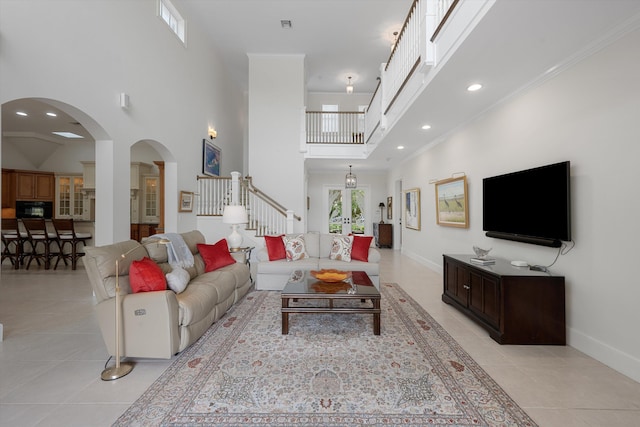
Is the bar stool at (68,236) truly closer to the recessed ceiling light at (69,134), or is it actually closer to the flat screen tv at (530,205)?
the recessed ceiling light at (69,134)

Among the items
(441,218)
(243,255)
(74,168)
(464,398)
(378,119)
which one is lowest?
(464,398)

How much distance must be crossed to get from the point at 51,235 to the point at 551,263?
8.64m

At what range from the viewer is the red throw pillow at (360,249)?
4.39m

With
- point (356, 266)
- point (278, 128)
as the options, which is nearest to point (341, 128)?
point (278, 128)

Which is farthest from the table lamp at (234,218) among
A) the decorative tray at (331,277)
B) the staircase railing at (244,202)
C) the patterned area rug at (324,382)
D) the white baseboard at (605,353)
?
the white baseboard at (605,353)

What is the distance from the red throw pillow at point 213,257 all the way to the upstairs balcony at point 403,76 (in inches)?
128

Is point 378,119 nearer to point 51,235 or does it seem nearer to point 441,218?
point 441,218

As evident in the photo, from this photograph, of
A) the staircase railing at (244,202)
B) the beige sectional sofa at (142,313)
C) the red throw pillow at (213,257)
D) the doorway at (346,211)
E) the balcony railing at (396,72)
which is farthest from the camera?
the doorway at (346,211)

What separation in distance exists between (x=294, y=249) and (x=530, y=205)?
3.13m

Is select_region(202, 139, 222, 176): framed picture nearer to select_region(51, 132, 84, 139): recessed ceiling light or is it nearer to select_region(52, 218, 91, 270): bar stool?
select_region(52, 218, 91, 270): bar stool

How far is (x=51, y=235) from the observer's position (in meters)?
5.93

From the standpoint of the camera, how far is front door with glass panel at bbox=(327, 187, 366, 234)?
32.4 feet

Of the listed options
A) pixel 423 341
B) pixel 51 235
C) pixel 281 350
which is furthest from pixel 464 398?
pixel 51 235

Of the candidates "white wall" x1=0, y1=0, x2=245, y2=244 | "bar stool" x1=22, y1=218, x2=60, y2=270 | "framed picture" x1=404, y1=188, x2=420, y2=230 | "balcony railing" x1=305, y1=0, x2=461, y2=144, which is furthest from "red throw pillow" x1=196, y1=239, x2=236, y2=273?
"framed picture" x1=404, y1=188, x2=420, y2=230
